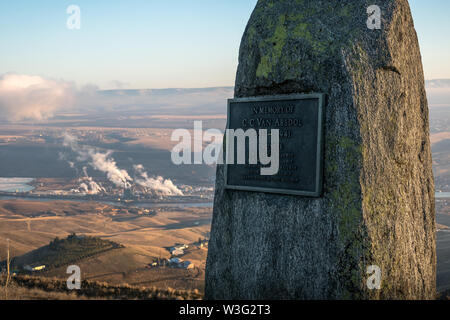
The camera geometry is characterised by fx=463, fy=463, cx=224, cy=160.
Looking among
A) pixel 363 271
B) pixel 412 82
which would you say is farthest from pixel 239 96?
pixel 363 271

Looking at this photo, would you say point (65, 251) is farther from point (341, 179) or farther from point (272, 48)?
point (341, 179)

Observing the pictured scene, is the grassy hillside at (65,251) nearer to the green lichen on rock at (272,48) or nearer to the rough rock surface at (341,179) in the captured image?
the rough rock surface at (341,179)

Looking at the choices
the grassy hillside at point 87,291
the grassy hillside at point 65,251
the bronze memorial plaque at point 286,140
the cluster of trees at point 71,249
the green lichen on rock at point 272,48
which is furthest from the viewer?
the cluster of trees at point 71,249

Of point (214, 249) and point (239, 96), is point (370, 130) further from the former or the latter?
point (214, 249)

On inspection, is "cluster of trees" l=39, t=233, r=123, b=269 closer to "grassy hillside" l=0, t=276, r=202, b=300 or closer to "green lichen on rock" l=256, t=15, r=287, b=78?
"grassy hillside" l=0, t=276, r=202, b=300

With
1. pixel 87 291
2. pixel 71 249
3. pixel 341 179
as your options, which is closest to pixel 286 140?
pixel 341 179


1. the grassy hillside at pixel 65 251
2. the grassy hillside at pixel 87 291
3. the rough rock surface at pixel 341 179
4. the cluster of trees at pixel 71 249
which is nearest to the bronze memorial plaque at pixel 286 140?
the rough rock surface at pixel 341 179

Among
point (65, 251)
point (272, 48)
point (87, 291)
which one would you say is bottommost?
point (65, 251)
